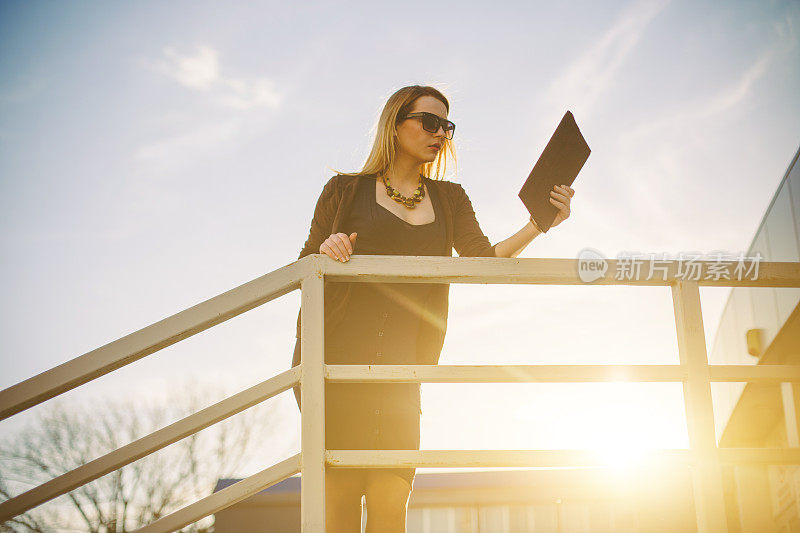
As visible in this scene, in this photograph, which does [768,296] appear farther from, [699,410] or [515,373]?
[515,373]

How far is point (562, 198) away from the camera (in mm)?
2500

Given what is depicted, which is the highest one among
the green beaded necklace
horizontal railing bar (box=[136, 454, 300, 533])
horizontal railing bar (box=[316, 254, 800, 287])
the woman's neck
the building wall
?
the building wall

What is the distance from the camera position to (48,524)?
1716 centimetres

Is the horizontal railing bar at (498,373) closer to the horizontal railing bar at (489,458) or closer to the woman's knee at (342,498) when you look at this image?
the horizontal railing bar at (489,458)

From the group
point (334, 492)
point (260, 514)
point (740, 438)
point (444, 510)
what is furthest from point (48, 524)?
point (334, 492)

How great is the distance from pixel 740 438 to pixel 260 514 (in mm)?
10134

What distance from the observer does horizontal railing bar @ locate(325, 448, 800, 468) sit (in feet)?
6.37

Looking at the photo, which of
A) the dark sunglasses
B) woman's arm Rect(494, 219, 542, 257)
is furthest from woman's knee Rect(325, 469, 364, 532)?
the dark sunglasses

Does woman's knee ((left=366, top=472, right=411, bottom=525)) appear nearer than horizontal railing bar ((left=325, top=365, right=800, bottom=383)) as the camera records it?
No

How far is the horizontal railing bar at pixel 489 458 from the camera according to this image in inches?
76.4

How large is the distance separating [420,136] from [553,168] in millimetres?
570

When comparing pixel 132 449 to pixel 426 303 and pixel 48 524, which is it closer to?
pixel 426 303

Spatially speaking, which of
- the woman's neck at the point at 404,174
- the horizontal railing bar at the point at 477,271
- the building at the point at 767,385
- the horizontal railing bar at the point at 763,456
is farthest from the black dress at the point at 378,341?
the building at the point at 767,385

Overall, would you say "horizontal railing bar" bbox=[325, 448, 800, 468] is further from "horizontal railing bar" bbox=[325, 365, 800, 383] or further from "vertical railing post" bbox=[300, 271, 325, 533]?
"horizontal railing bar" bbox=[325, 365, 800, 383]
